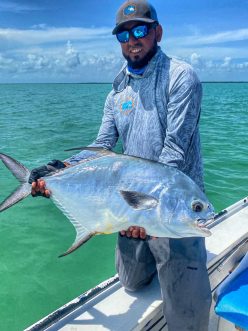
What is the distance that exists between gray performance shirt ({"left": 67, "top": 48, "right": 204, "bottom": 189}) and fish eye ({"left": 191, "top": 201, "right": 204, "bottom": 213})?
1.67 feet

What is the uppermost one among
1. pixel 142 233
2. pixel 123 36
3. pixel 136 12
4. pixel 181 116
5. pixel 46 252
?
pixel 136 12

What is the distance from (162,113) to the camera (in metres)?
2.56

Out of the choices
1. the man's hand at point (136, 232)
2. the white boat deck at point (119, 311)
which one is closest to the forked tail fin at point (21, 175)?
the man's hand at point (136, 232)

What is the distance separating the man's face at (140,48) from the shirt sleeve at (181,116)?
29 cm

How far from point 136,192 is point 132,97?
103 cm

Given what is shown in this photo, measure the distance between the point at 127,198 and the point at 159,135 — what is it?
0.79 meters

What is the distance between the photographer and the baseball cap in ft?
8.12

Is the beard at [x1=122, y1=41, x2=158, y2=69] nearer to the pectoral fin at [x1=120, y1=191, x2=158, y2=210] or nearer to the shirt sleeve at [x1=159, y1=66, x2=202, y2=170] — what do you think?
the shirt sleeve at [x1=159, y1=66, x2=202, y2=170]

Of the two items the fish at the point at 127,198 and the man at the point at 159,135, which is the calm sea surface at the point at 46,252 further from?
the fish at the point at 127,198

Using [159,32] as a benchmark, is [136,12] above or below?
above

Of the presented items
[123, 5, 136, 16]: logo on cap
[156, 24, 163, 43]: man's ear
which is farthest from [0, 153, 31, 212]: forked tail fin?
[156, 24, 163, 43]: man's ear

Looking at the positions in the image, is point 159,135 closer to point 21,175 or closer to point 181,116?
point 181,116

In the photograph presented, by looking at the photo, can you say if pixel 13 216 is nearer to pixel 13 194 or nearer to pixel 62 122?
pixel 13 194

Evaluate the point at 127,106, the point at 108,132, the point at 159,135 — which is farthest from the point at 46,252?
the point at 159,135
